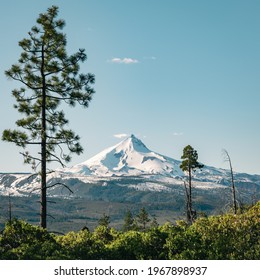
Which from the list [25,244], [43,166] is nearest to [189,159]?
[43,166]

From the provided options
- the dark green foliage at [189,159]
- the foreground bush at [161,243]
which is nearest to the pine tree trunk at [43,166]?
the foreground bush at [161,243]

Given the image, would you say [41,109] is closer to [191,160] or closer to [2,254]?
[2,254]

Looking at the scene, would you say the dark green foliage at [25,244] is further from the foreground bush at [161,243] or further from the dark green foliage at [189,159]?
the dark green foliage at [189,159]

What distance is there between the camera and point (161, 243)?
1405 cm

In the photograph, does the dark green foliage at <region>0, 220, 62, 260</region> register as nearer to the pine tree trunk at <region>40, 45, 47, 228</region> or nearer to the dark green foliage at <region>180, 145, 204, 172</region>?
the pine tree trunk at <region>40, 45, 47, 228</region>

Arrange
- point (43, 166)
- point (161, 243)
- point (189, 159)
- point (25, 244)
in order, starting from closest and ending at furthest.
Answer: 1. point (25, 244)
2. point (161, 243)
3. point (43, 166)
4. point (189, 159)

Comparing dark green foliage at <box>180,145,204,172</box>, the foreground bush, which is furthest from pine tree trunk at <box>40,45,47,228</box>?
dark green foliage at <box>180,145,204,172</box>

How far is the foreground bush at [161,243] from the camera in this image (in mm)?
12828

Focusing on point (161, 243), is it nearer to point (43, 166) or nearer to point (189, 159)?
point (43, 166)

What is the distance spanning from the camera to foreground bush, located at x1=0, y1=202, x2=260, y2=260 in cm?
1283

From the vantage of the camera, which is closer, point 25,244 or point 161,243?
point 25,244

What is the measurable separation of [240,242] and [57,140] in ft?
48.5

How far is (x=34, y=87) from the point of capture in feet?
83.1
